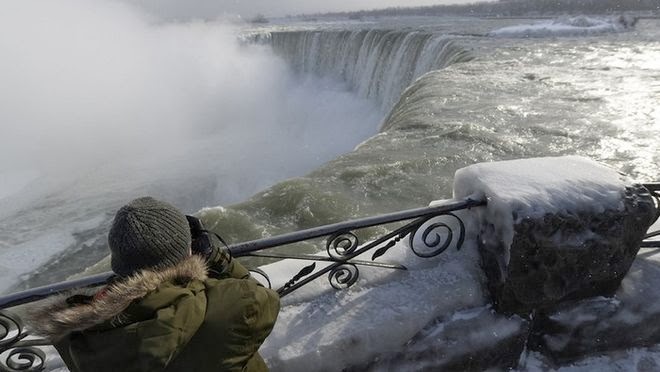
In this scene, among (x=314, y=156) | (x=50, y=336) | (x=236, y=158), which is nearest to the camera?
(x=50, y=336)

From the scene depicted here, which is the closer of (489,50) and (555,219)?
(555,219)

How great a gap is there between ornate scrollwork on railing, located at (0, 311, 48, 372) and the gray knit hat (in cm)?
91

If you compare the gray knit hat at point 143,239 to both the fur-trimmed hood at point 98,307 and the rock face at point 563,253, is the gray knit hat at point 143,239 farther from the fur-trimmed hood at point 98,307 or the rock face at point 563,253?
the rock face at point 563,253

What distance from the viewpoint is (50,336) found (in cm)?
130

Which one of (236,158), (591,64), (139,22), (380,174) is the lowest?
(236,158)

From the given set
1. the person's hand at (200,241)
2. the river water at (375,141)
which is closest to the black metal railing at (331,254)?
the person's hand at (200,241)

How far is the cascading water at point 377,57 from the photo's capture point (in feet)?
49.6

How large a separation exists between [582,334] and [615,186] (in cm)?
83

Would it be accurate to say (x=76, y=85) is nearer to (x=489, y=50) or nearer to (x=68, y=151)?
(x=68, y=151)

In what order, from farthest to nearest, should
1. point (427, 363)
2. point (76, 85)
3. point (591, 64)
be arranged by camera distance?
point (76, 85) → point (591, 64) → point (427, 363)

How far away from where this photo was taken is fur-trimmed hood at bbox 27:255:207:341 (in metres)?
1.26

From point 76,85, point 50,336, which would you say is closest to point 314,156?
point 50,336

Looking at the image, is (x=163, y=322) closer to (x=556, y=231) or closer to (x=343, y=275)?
(x=343, y=275)

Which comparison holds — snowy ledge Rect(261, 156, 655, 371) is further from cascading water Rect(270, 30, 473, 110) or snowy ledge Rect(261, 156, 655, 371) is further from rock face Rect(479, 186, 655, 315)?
cascading water Rect(270, 30, 473, 110)
